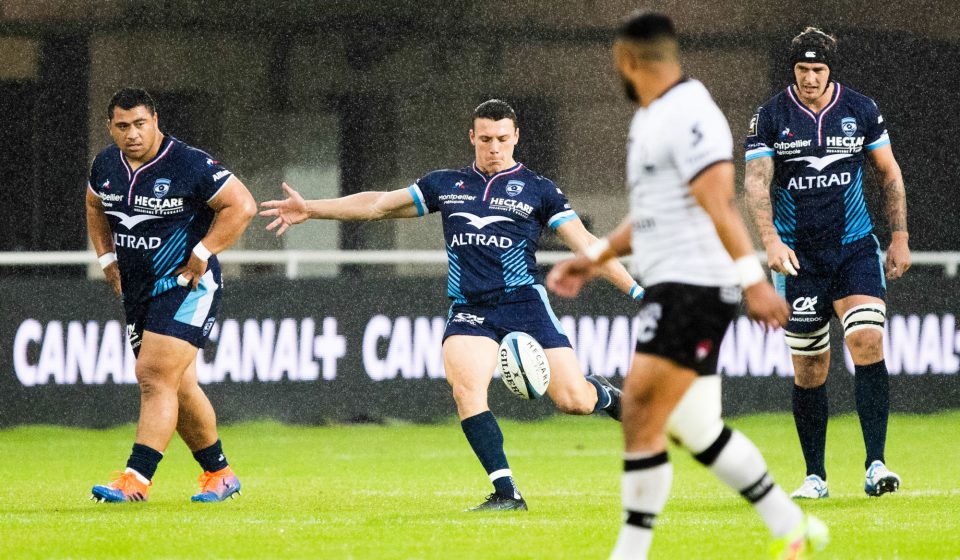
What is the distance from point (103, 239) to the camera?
376 inches

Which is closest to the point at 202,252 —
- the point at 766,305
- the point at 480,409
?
the point at 480,409

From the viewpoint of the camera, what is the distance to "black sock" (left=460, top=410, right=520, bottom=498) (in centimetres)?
825

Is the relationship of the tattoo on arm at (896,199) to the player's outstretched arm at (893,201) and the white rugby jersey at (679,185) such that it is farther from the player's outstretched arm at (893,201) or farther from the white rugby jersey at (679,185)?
the white rugby jersey at (679,185)

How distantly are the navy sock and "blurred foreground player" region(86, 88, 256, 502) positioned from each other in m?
2.14

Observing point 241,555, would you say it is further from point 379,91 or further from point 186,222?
point 379,91

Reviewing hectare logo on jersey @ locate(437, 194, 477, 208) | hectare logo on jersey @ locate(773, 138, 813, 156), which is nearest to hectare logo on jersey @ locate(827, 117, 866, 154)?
hectare logo on jersey @ locate(773, 138, 813, 156)

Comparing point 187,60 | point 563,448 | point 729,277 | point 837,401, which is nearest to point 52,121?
point 187,60

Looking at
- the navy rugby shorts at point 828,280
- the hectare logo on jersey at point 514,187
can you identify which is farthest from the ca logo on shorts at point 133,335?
the navy rugby shorts at point 828,280

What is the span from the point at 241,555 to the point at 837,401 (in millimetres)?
8858

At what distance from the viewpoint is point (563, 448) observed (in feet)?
42.0

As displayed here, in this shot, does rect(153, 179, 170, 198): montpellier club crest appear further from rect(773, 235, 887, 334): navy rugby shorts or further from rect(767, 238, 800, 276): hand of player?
rect(773, 235, 887, 334): navy rugby shorts

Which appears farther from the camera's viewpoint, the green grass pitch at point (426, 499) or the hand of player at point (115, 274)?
the hand of player at point (115, 274)

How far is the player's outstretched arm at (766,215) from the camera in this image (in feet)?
29.0

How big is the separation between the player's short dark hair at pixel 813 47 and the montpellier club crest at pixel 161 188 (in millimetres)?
3602
